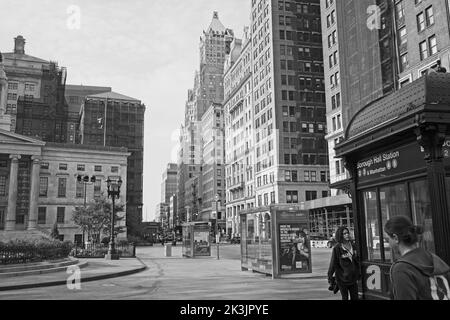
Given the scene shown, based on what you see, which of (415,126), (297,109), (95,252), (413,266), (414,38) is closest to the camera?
(413,266)

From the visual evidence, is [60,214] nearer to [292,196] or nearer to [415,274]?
[292,196]

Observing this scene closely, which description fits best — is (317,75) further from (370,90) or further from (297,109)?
(370,90)

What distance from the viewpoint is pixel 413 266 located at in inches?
132

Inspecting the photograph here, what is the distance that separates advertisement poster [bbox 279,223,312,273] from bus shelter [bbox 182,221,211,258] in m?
17.4

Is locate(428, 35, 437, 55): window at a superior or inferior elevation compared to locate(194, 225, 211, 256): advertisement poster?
superior

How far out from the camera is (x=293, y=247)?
57.0ft

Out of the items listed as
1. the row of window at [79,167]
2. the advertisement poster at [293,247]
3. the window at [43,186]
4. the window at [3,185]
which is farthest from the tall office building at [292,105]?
the advertisement poster at [293,247]

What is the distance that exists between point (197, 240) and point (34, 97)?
7034cm

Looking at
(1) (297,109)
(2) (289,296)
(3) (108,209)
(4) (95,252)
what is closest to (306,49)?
(1) (297,109)

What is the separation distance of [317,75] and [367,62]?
29.1 metres

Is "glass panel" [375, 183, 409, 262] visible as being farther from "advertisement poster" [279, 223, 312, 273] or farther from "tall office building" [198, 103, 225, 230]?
"tall office building" [198, 103, 225, 230]

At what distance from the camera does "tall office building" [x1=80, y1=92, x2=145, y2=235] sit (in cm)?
9025

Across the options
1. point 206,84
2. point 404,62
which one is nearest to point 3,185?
point 404,62

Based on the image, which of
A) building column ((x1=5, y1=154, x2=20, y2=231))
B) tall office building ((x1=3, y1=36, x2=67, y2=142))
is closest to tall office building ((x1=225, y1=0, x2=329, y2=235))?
building column ((x1=5, y1=154, x2=20, y2=231))
